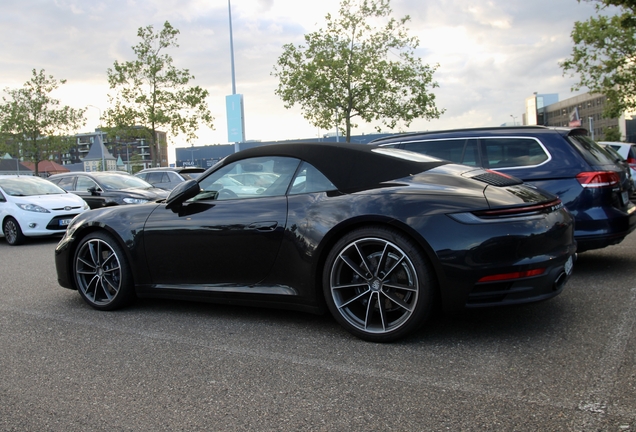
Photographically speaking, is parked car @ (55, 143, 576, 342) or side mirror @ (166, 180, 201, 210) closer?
parked car @ (55, 143, 576, 342)

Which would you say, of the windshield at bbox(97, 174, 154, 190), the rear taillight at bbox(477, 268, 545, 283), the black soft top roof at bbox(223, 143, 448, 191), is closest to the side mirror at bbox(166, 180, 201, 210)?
the black soft top roof at bbox(223, 143, 448, 191)

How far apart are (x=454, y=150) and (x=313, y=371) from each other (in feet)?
13.3

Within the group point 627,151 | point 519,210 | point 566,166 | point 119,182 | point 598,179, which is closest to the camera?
point 519,210

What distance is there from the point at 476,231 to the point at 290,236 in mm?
1242

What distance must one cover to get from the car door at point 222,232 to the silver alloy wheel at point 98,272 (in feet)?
1.44

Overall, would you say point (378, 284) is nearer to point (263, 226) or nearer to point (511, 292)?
point (511, 292)

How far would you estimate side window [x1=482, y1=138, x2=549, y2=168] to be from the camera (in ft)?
19.2

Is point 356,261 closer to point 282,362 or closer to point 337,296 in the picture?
point 337,296

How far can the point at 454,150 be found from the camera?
21.4 ft

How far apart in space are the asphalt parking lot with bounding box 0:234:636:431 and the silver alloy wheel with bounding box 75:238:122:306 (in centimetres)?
18

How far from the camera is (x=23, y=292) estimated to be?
5.76 m

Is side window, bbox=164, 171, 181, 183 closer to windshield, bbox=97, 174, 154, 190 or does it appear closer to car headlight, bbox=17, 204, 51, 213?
windshield, bbox=97, 174, 154, 190

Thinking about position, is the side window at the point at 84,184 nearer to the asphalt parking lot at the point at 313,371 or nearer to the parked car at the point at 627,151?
the asphalt parking lot at the point at 313,371

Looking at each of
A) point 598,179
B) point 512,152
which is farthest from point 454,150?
point 598,179
